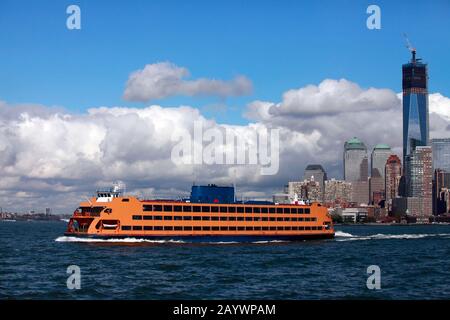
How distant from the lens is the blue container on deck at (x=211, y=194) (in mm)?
96750

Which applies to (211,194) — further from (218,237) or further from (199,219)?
(218,237)

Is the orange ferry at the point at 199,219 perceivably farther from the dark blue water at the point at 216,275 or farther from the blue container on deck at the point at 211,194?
the dark blue water at the point at 216,275

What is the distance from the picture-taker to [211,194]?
97.4 m

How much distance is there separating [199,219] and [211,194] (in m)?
5.86

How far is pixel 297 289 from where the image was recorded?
42.3 m

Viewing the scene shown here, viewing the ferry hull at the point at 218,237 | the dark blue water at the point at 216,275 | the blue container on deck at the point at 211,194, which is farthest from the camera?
the blue container on deck at the point at 211,194

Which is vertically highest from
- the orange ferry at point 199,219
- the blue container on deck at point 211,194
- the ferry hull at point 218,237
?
the blue container on deck at point 211,194

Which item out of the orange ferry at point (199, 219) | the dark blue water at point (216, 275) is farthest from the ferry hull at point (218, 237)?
the dark blue water at point (216, 275)

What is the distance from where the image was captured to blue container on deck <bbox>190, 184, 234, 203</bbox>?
96.8 meters

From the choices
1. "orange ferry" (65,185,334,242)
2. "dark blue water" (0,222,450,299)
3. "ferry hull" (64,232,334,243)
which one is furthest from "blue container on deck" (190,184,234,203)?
"dark blue water" (0,222,450,299)

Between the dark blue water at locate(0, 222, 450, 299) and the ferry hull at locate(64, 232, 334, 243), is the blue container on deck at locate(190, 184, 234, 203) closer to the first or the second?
the ferry hull at locate(64, 232, 334, 243)

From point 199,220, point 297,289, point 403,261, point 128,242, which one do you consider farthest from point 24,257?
point 403,261

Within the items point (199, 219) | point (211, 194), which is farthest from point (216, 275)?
point (211, 194)

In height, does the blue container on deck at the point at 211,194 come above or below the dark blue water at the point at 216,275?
above
